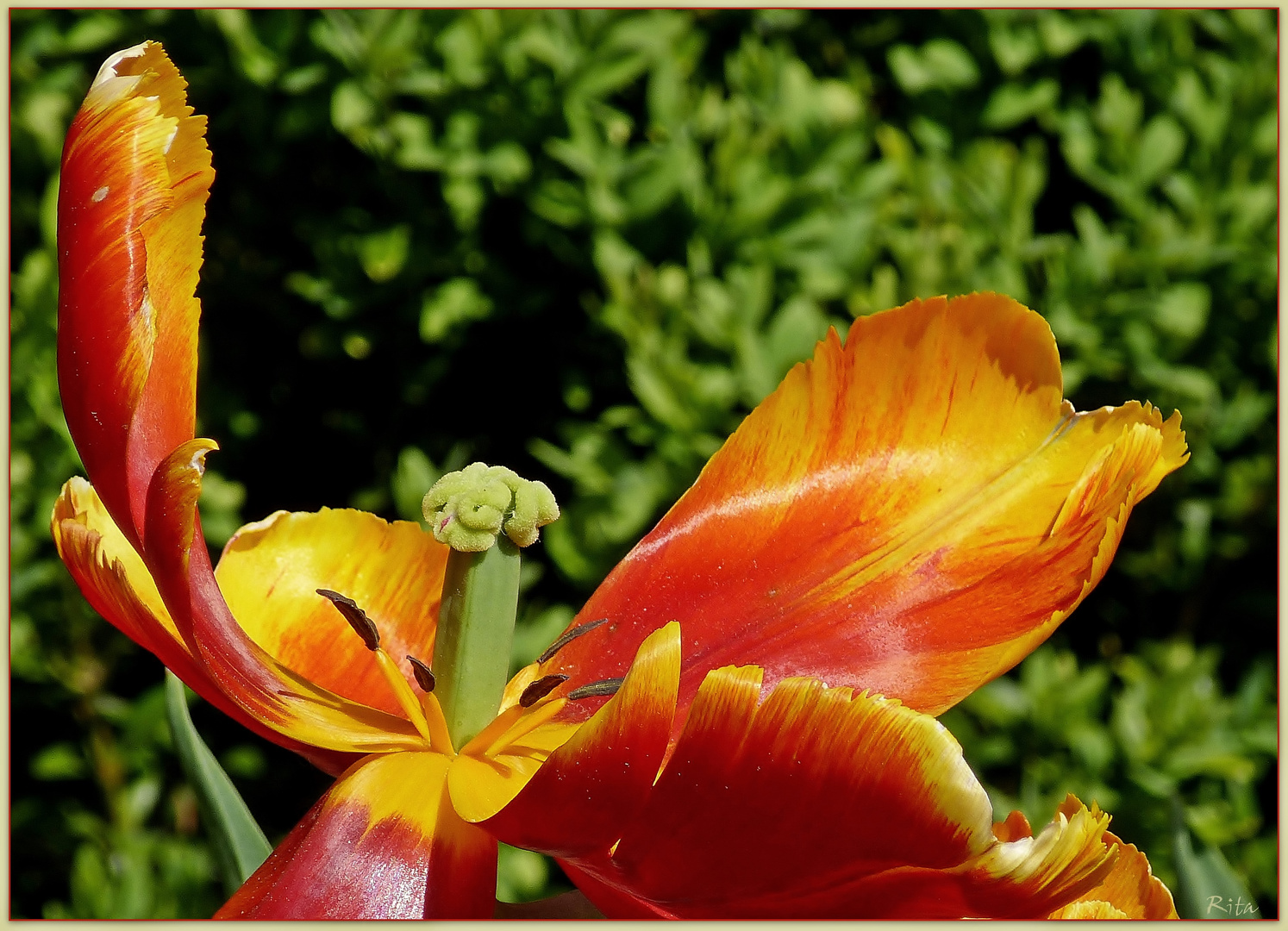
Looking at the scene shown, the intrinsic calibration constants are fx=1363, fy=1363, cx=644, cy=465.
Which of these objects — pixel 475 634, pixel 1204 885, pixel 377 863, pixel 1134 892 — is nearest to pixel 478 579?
pixel 475 634

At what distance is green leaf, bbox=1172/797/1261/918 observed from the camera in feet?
2.60

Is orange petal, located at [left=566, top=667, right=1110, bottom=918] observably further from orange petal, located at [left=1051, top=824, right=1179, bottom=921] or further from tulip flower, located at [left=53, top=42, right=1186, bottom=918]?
orange petal, located at [left=1051, top=824, right=1179, bottom=921]

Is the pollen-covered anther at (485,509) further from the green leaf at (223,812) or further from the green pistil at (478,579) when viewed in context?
the green leaf at (223,812)

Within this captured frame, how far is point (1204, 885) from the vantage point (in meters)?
0.84

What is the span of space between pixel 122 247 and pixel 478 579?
0.69 ft

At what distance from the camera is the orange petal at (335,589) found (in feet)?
2.40

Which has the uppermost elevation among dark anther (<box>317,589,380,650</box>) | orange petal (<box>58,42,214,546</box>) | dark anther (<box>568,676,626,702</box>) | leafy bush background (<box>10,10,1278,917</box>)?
orange petal (<box>58,42,214,546</box>)

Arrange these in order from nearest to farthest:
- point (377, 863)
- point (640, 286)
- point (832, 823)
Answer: point (832, 823) < point (377, 863) < point (640, 286)

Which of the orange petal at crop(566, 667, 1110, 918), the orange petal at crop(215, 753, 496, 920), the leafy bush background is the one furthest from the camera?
the leafy bush background

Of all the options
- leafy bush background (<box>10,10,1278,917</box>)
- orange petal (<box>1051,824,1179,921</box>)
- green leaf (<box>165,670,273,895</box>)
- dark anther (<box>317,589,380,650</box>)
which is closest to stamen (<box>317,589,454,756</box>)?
dark anther (<box>317,589,380,650</box>)

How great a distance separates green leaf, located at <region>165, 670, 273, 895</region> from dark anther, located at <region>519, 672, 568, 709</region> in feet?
0.57

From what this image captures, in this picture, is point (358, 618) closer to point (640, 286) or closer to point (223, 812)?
point (223, 812)

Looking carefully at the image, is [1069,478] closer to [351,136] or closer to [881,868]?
[881,868]

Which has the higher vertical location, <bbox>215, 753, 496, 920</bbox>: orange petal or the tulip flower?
the tulip flower
